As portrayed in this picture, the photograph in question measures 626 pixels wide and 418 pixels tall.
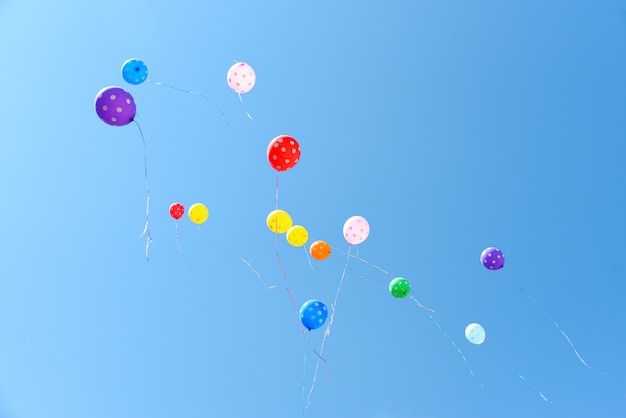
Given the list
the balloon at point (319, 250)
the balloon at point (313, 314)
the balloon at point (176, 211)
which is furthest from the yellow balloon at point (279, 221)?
the balloon at point (176, 211)

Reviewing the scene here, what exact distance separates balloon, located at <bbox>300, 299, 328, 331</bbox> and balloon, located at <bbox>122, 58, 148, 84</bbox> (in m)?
3.25

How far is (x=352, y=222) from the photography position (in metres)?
5.59

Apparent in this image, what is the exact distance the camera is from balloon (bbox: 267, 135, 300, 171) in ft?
15.1

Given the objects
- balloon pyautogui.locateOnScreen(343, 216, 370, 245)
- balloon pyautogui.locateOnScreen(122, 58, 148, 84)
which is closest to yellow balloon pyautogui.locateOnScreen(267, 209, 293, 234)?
balloon pyautogui.locateOnScreen(343, 216, 370, 245)

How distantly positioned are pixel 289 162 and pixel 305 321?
1.78 metres

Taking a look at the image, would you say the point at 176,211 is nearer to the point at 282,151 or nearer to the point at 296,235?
the point at 296,235

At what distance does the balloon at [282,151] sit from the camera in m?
4.59

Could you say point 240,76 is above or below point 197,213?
above

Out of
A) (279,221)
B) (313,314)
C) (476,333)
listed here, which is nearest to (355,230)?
(279,221)

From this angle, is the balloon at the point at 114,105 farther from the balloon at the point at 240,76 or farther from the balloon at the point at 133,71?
the balloon at the point at 240,76

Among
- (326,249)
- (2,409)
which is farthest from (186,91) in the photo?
(2,409)

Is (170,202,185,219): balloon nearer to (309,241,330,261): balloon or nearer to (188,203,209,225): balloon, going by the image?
(188,203,209,225): balloon

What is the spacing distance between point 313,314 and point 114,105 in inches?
118

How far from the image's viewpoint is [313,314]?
4.78m
